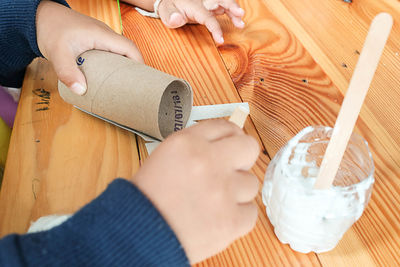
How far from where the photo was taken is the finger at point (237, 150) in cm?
40

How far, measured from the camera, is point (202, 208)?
0.38 metres

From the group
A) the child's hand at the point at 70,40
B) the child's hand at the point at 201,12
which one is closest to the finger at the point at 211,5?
the child's hand at the point at 201,12

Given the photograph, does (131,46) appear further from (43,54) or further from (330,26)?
(330,26)

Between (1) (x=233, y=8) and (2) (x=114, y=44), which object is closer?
(2) (x=114, y=44)

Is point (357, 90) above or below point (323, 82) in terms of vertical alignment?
above

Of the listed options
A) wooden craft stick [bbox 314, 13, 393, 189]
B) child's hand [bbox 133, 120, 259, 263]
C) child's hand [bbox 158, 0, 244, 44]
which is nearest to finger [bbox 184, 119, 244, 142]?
child's hand [bbox 133, 120, 259, 263]

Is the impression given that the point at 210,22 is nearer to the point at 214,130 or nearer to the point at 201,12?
the point at 201,12

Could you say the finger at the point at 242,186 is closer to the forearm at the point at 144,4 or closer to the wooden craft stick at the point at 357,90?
the wooden craft stick at the point at 357,90

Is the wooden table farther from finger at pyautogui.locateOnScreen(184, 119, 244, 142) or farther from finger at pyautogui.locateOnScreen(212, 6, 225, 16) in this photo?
finger at pyautogui.locateOnScreen(184, 119, 244, 142)

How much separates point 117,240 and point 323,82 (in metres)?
0.51

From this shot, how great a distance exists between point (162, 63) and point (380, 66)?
44cm

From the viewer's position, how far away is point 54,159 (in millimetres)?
542

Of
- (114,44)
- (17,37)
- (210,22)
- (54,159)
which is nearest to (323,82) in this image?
(210,22)

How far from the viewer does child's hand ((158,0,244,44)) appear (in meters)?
0.81
